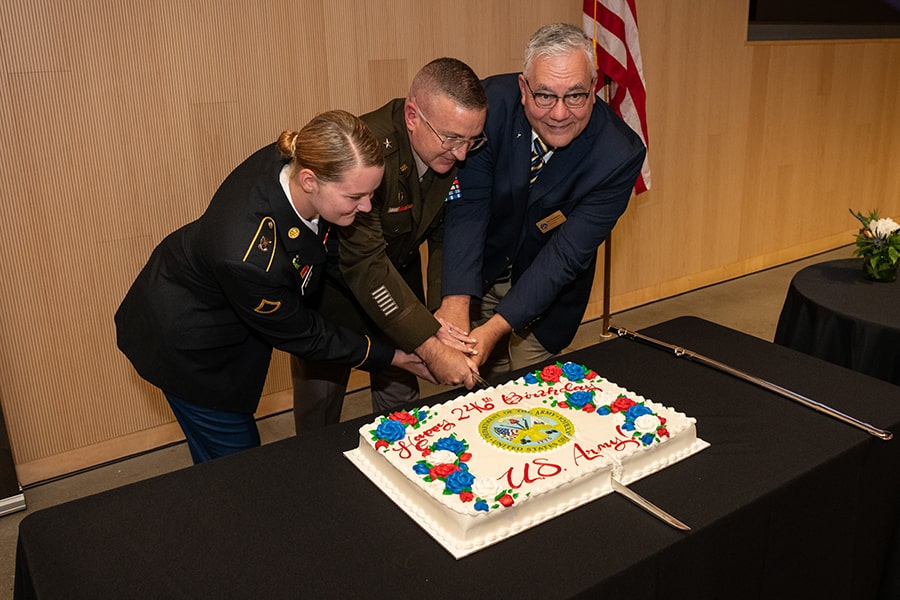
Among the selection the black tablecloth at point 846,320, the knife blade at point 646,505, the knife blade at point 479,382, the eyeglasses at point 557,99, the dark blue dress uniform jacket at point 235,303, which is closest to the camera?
the knife blade at point 646,505

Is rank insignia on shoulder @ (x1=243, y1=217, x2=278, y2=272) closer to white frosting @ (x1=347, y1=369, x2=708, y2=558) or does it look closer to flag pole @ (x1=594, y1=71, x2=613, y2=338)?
white frosting @ (x1=347, y1=369, x2=708, y2=558)

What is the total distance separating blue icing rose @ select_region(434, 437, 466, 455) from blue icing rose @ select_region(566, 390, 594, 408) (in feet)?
0.94

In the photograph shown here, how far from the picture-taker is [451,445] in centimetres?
141

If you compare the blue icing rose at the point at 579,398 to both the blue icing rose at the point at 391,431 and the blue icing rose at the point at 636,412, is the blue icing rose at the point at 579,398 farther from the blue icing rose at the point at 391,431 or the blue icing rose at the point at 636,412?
the blue icing rose at the point at 391,431

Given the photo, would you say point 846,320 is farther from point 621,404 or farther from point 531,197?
point 621,404

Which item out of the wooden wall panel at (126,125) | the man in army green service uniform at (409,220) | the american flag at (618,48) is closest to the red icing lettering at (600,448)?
the man in army green service uniform at (409,220)

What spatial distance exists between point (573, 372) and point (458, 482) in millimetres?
542

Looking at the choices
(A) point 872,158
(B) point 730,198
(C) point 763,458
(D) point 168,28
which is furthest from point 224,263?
(A) point 872,158

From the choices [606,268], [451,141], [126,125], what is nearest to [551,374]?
[451,141]

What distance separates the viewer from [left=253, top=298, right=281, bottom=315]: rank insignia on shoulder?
1.67m

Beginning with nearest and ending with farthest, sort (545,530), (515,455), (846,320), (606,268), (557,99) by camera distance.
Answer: (545,530) < (515,455) < (557,99) < (846,320) < (606,268)

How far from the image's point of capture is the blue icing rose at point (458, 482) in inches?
49.9

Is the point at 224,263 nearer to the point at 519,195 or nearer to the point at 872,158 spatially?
the point at 519,195

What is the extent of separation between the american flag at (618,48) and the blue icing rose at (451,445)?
99.5 inches
